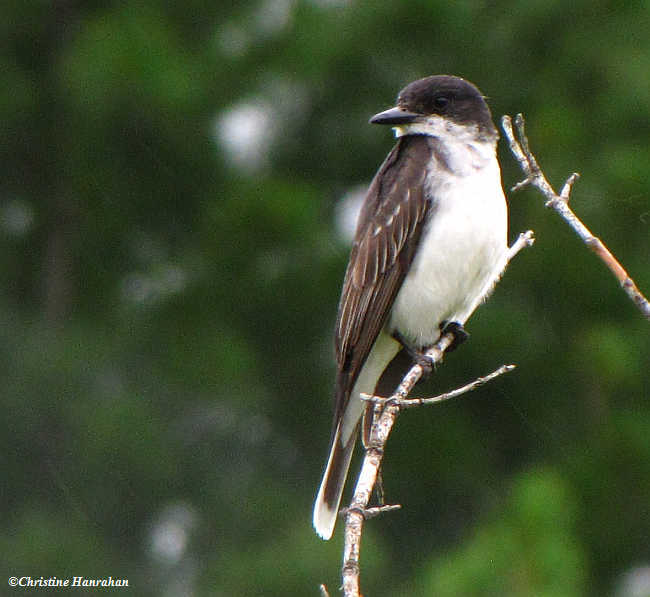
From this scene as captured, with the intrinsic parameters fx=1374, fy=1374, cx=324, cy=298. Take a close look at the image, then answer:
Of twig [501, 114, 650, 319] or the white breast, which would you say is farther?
the white breast

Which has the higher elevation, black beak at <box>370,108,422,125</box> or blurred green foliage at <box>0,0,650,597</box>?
blurred green foliage at <box>0,0,650,597</box>

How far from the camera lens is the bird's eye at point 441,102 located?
16.3 ft

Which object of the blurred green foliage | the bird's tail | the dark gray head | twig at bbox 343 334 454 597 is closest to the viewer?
twig at bbox 343 334 454 597

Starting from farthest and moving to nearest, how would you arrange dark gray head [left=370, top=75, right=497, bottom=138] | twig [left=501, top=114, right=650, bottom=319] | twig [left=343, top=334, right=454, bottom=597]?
dark gray head [left=370, top=75, right=497, bottom=138] < twig [left=501, top=114, right=650, bottom=319] < twig [left=343, top=334, right=454, bottom=597]

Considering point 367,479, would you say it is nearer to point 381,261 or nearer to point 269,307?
point 381,261

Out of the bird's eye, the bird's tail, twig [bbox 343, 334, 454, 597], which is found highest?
the bird's eye

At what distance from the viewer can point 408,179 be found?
4812 mm

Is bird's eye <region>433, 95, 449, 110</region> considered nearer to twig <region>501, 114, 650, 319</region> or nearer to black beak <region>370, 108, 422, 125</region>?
black beak <region>370, 108, 422, 125</region>

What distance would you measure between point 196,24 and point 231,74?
0.55 meters

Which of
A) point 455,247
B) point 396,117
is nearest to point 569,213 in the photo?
point 455,247

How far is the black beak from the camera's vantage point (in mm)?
4836

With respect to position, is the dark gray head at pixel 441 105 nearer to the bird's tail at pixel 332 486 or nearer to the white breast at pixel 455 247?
the white breast at pixel 455 247

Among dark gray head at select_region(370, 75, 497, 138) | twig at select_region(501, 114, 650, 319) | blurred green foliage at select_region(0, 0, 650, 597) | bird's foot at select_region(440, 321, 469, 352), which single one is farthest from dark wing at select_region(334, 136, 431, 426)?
blurred green foliage at select_region(0, 0, 650, 597)

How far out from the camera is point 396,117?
16.0ft
